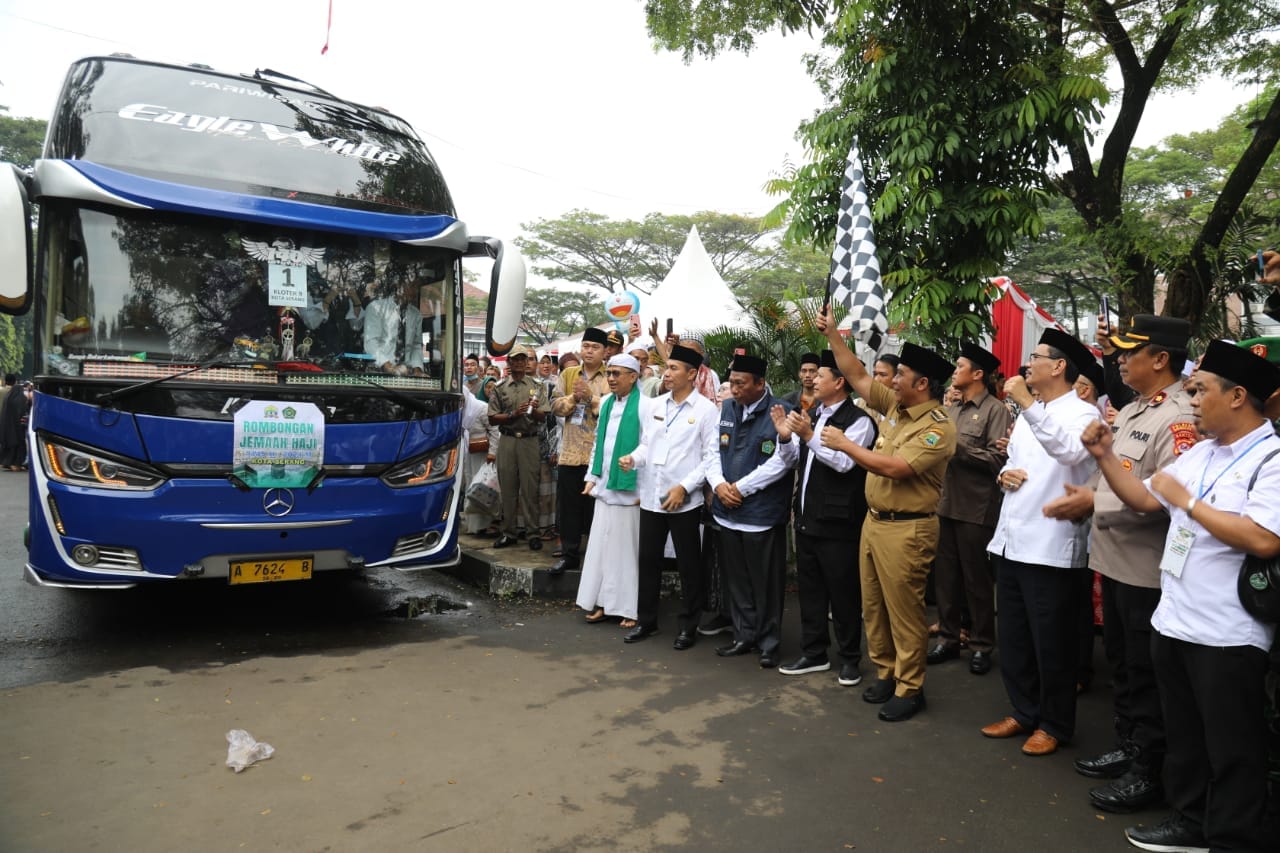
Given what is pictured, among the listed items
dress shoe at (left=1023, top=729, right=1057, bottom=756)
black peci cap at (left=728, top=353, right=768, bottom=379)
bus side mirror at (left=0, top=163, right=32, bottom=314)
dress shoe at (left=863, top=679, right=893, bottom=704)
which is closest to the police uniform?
dress shoe at (left=1023, top=729, right=1057, bottom=756)

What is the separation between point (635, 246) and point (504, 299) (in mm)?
33152

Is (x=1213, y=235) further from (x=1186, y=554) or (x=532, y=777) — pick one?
(x=532, y=777)

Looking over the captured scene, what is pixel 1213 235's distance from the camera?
9.28 metres

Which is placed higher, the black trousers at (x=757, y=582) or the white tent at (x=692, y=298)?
the white tent at (x=692, y=298)

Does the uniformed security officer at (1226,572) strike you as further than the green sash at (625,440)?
No

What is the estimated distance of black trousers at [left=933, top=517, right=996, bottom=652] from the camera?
5535 mm

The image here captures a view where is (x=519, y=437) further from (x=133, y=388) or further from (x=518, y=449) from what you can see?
(x=133, y=388)

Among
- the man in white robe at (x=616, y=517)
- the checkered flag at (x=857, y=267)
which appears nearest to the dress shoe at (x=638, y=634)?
the man in white robe at (x=616, y=517)

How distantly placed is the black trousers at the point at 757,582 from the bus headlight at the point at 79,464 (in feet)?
12.0

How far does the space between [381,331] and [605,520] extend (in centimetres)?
208

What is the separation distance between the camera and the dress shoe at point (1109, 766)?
386 cm

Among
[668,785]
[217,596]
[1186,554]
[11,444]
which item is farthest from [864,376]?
[11,444]

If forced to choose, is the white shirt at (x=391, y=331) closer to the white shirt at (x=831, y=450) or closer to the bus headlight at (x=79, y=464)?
the bus headlight at (x=79, y=464)

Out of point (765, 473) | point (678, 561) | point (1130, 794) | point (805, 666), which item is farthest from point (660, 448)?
point (1130, 794)
